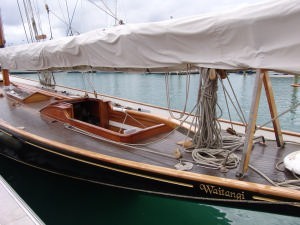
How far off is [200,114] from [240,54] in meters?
1.01

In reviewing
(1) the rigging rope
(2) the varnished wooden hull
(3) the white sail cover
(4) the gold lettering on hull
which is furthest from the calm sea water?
(3) the white sail cover

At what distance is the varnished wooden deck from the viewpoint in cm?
300

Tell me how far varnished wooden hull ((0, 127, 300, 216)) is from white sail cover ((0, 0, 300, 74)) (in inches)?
46.9

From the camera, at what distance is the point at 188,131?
11.8 feet

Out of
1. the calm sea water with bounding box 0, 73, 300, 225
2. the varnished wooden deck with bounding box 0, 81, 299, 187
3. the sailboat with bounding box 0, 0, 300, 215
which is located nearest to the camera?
the sailboat with bounding box 0, 0, 300, 215

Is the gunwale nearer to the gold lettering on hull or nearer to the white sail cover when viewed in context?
the gold lettering on hull

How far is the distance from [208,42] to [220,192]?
1497 mm

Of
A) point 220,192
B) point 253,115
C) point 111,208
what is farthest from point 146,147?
point 253,115

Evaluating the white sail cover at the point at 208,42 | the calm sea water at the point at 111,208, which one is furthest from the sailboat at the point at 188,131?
the calm sea water at the point at 111,208

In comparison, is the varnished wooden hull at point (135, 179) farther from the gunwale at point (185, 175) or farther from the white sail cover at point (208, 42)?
the white sail cover at point (208, 42)

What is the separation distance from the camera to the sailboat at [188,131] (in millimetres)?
2488

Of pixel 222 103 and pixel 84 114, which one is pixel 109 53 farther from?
pixel 222 103

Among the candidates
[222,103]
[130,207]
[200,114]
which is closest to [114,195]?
[130,207]

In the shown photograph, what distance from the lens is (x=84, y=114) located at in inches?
222
